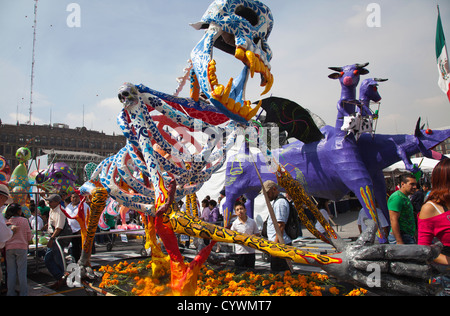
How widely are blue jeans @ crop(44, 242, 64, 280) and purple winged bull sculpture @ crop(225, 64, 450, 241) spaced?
423 cm

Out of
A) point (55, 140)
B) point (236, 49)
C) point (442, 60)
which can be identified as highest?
point (55, 140)

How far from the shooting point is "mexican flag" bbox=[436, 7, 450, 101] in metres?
4.60

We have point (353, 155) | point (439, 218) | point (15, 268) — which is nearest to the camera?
point (439, 218)

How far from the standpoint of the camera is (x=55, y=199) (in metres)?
5.13

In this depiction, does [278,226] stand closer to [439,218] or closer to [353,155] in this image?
[439,218]

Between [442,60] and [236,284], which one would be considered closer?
[236,284]

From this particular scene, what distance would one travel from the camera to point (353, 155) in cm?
523

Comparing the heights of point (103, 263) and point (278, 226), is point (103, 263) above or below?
below

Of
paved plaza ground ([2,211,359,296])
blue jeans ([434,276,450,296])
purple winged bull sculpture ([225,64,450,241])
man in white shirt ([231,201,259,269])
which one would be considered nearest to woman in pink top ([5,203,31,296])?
paved plaza ground ([2,211,359,296])

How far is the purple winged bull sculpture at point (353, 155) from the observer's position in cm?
510

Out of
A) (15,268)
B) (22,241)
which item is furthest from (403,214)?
(15,268)

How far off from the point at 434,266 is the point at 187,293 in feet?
6.10

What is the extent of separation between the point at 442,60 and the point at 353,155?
1858 millimetres
